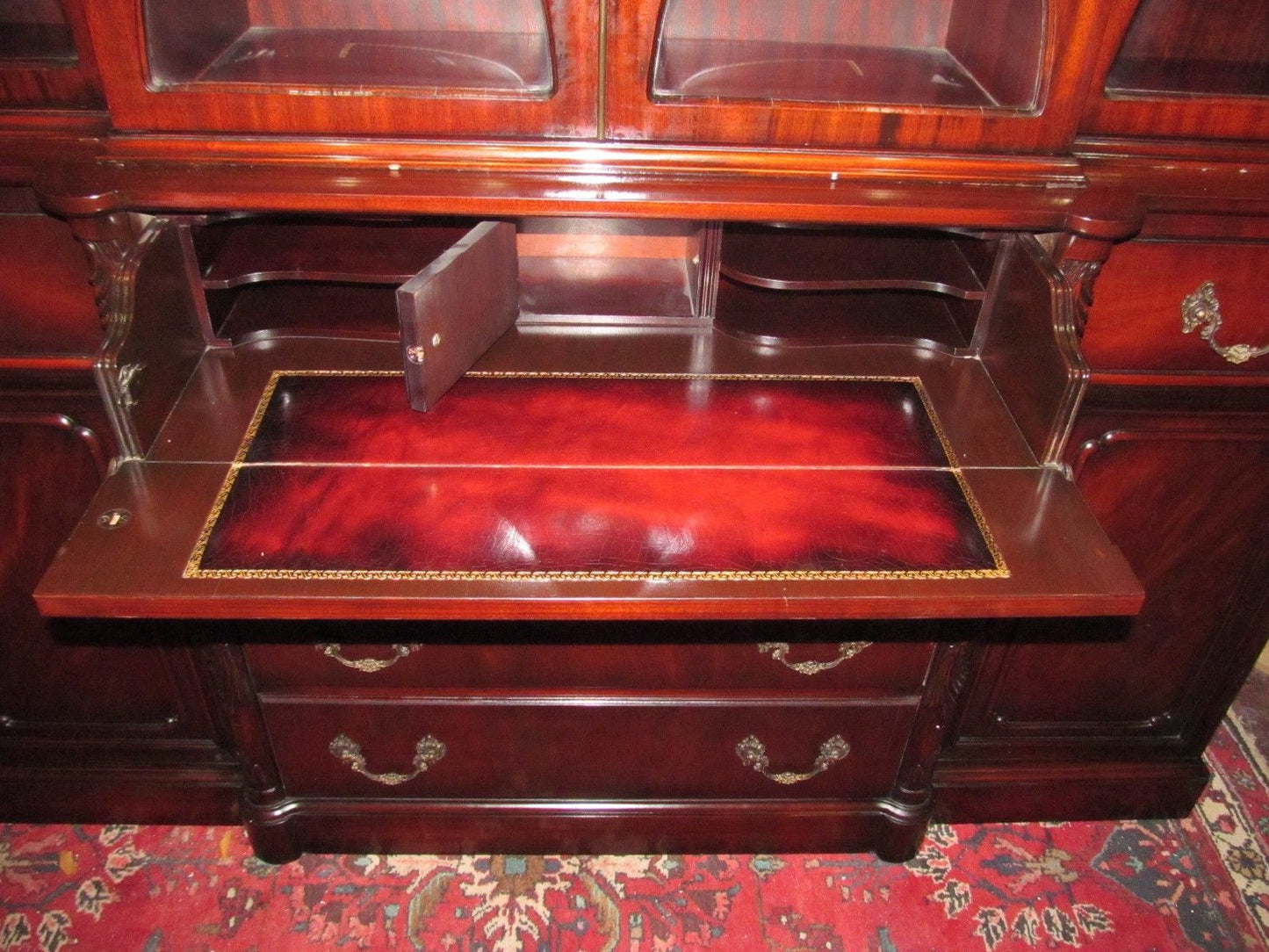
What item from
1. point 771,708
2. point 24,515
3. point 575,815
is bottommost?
point 575,815

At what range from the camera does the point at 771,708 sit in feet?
5.66

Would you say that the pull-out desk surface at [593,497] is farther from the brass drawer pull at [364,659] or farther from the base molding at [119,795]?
the base molding at [119,795]

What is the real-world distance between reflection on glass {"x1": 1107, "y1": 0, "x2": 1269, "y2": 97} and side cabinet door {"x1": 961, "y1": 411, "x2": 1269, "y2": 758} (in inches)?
18.8

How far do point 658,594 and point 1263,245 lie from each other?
1017 mm

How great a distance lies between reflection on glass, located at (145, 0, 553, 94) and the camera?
135cm

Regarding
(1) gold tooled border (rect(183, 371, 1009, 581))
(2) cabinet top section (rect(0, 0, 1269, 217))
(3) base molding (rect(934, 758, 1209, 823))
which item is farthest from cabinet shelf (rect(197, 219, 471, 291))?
(3) base molding (rect(934, 758, 1209, 823))

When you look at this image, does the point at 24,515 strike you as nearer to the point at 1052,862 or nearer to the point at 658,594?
the point at 658,594

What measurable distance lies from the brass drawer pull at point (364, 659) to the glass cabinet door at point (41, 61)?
33.5 inches

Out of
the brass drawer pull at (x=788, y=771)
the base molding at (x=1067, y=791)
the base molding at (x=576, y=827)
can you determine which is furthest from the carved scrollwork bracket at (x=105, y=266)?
the base molding at (x=1067, y=791)

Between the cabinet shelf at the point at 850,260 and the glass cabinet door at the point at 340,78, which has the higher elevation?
Result: the glass cabinet door at the point at 340,78

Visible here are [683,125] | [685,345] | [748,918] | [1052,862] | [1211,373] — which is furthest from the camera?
[1052,862]

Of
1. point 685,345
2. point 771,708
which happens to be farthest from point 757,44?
point 771,708

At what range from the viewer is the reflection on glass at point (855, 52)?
1.39 metres

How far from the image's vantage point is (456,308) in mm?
1467
